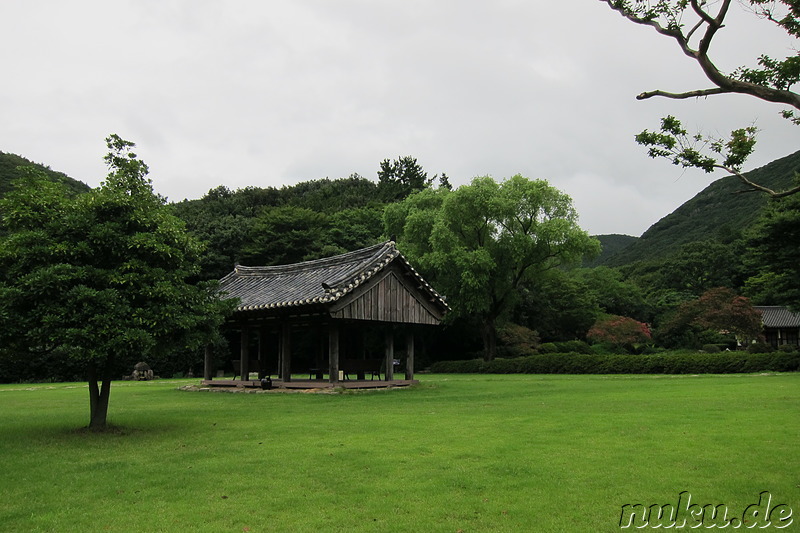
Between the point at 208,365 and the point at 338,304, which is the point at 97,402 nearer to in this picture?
the point at 338,304

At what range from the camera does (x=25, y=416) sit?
12.7 m

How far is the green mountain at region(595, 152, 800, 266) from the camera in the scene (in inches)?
2811

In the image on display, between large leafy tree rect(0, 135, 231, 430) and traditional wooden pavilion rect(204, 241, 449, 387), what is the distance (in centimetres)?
714

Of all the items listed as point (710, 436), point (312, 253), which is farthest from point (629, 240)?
point (710, 436)

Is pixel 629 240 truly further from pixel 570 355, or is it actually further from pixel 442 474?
pixel 442 474

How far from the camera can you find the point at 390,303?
19.6m

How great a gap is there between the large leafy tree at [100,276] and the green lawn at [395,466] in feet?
5.06

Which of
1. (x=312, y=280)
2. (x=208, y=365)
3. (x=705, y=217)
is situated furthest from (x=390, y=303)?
(x=705, y=217)

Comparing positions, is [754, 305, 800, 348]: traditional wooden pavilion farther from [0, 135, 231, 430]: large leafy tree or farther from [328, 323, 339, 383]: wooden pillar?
[0, 135, 231, 430]: large leafy tree

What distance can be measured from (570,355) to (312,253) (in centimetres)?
1945

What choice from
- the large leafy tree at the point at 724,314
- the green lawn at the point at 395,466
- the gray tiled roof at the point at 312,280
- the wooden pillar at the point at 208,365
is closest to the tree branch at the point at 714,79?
the green lawn at the point at 395,466

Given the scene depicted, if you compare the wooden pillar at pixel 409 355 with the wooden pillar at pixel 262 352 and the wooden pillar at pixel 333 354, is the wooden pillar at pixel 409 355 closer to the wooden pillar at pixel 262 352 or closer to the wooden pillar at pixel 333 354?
the wooden pillar at pixel 333 354

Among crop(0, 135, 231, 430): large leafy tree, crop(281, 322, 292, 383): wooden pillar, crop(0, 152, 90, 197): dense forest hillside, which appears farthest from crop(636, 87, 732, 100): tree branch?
crop(0, 152, 90, 197): dense forest hillside

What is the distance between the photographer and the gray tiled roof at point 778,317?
156 ft
